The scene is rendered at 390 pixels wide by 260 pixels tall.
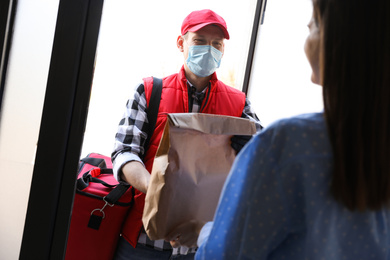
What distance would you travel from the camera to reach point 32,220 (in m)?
1.02

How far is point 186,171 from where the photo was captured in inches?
39.4

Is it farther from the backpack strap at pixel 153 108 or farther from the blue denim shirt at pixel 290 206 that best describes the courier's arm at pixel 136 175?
the blue denim shirt at pixel 290 206

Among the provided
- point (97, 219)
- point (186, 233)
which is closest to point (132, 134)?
point (97, 219)

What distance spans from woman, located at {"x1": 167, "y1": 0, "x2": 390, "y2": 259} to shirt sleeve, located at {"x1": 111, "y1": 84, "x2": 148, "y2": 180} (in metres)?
0.68

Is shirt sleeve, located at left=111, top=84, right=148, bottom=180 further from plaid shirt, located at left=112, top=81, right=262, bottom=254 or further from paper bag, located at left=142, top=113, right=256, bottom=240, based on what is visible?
paper bag, located at left=142, top=113, right=256, bottom=240

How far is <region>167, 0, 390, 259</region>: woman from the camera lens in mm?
587

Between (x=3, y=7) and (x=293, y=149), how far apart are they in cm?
86

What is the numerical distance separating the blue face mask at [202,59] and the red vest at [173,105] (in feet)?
0.15

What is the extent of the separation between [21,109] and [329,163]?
2.87ft

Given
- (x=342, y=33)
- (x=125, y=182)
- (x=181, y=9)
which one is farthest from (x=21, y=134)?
(x=181, y=9)

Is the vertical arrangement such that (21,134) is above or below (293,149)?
below

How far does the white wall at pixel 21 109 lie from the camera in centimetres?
105

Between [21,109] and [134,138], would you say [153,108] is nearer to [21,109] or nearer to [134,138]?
[134,138]

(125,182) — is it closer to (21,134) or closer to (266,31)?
(21,134)
